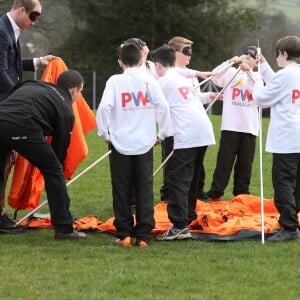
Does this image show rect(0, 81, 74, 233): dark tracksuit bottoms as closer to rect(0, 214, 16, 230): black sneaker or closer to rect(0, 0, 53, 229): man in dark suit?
rect(0, 0, 53, 229): man in dark suit

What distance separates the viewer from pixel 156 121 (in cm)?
706

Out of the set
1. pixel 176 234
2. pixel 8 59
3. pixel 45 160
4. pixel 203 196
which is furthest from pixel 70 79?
pixel 203 196

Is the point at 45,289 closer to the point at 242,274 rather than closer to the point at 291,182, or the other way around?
the point at 242,274

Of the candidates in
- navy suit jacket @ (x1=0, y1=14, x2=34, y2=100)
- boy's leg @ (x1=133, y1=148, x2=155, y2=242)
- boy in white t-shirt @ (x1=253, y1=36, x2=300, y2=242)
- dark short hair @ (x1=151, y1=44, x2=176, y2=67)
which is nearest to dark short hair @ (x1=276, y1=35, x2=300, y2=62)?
boy in white t-shirt @ (x1=253, y1=36, x2=300, y2=242)

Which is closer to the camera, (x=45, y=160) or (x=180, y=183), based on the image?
(x=45, y=160)

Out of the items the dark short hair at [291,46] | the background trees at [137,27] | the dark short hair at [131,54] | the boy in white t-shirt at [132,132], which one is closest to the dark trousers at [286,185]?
the dark short hair at [291,46]

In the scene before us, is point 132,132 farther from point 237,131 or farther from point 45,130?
point 237,131

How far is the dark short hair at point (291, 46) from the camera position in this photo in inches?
280

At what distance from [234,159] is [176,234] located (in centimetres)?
263

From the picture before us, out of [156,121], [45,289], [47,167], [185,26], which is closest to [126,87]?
[156,121]

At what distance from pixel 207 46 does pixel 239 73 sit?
2885 cm

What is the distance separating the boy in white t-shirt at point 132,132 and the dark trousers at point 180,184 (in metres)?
0.35

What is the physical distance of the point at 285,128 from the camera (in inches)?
279

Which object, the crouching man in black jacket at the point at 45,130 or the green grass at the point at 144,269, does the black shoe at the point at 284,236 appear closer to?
the green grass at the point at 144,269
